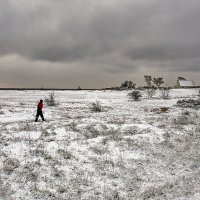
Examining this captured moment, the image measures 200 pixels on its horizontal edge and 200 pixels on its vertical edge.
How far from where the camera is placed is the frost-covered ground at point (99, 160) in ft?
48.9

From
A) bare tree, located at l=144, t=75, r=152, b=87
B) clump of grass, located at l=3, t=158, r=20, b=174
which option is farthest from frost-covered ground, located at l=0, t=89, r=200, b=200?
bare tree, located at l=144, t=75, r=152, b=87

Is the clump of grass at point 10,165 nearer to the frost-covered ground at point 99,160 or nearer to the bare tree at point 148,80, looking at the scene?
the frost-covered ground at point 99,160

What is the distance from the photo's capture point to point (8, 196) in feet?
46.6

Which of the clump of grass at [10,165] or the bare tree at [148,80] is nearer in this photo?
the clump of grass at [10,165]

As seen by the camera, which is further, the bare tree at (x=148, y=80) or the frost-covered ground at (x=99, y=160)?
the bare tree at (x=148, y=80)

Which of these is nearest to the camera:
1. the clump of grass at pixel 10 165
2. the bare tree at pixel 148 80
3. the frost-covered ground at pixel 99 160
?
the frost-covered ground at pixel 99 160

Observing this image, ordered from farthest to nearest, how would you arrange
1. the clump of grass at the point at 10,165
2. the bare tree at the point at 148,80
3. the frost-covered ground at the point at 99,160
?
the bare tree at the point at 148,80 → the clump of grass at the point at 10,165 → the frost-covered ground at the point at 99,160

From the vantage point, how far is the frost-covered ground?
14.9m

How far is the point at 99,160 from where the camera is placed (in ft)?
59.1

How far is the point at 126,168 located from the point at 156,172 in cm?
136

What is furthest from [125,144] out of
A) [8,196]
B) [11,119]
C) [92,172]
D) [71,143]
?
[11,119]

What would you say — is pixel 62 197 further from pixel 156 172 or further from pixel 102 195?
Answer: pixel 156 172

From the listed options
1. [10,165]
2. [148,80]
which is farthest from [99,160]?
[148,80]

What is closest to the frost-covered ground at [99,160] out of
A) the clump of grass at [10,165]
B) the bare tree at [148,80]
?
the clump of grass at [10,165]
